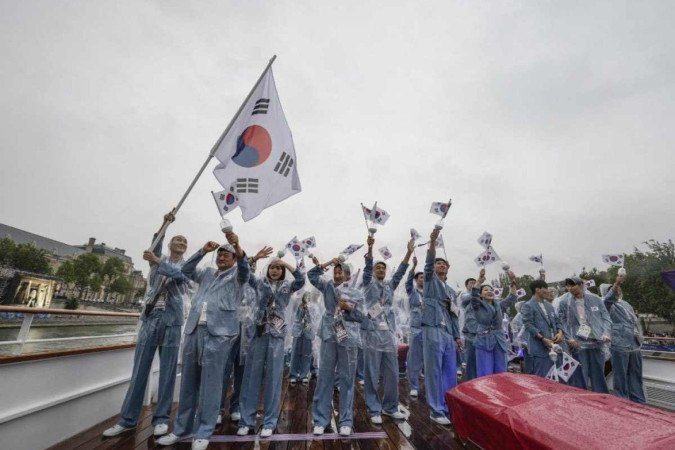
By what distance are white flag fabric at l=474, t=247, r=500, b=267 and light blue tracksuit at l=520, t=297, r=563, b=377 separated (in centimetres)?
101

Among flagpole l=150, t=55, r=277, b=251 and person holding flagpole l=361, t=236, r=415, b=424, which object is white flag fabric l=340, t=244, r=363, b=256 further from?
flagpole l=150, t=55, r=277, b=251

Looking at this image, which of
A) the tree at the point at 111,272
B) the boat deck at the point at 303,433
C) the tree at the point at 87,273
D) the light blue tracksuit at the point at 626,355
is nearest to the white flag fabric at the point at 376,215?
the boat deck at the point at 303,433

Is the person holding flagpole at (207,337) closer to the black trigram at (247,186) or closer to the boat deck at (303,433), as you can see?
the boat deck at (303,433)

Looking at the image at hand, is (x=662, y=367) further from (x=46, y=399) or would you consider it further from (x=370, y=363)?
(x=46, y=399)

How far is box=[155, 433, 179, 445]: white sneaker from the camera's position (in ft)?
10.8

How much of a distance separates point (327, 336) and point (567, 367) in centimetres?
366

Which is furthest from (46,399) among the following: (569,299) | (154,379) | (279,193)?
(569,299)

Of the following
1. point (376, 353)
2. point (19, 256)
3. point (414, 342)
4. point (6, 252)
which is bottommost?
point (414, 342)

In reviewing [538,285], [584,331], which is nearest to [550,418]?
[538,285]

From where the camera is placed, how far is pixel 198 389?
3.63m

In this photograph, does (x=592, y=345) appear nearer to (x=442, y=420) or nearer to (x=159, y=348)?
(x=442, y=420)

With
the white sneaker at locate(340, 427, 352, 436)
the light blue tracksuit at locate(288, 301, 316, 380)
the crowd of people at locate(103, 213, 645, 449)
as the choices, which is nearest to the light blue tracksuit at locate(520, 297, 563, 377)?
the crowd of people at locate(103, 213, 645, 449)

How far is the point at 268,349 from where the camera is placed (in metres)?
4.04

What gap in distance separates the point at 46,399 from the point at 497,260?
23.0ft
